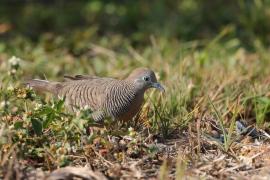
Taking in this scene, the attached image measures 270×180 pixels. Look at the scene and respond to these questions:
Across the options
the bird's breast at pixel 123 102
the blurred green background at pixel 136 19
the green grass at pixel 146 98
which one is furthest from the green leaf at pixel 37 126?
the blurred green background at pixel 136 19

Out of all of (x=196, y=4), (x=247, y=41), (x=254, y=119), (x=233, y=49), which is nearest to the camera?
(x=254, y=119)

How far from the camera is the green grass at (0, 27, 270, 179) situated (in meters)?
4.14

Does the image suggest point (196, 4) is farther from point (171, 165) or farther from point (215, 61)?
point (171, 165)

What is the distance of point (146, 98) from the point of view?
5.81 metres

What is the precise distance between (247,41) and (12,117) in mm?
5655

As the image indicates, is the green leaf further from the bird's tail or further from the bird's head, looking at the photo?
the bird's tail

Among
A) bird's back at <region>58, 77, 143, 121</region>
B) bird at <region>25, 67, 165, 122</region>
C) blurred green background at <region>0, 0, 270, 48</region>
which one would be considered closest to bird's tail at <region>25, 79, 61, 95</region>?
bird at <region>25, 67, 165, 122</region>

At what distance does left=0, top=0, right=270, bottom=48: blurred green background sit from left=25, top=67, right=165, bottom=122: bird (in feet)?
12.9

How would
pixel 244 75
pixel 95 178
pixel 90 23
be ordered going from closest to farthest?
pixel 95 178, pixel 244 75, pixel 90 23

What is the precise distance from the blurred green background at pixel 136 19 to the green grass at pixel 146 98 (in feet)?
1.13

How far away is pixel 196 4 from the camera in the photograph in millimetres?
11258

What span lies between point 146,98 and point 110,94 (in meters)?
0.92

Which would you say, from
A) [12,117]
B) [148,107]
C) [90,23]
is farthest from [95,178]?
[90,23]

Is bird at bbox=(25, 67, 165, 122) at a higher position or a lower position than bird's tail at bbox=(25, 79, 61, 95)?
lower
